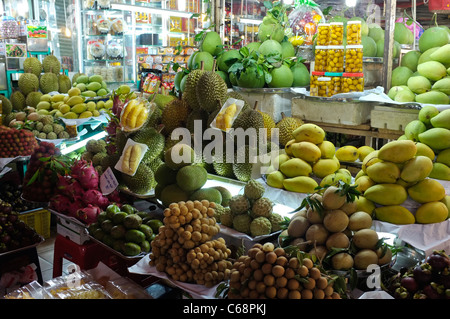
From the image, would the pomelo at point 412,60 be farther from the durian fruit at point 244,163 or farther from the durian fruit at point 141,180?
the durian fruit at point 141,180

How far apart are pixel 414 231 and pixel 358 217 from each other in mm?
317

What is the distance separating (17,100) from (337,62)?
13.7 ft

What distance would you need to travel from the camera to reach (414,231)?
1927 millimetres

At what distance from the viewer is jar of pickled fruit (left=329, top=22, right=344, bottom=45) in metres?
3.00

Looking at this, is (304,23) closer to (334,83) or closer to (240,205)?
(334,83)

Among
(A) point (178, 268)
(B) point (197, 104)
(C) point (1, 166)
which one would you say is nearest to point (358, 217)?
(A) point (178, 268)

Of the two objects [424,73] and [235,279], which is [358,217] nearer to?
[235,279]

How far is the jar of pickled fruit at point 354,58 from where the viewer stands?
2.98 metres

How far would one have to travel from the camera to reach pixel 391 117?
2775mm

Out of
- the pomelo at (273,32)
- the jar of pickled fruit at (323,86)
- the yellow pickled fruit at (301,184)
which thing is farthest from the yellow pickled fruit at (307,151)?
the pomelo at (273,32)

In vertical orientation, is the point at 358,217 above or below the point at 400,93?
below

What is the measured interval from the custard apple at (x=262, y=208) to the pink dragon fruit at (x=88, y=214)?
1005mm

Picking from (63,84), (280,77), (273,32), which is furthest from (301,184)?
(63,84)

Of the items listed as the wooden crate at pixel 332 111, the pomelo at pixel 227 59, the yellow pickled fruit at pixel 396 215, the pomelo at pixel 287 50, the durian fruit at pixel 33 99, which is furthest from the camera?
the durian fruit at pixel 33 99
